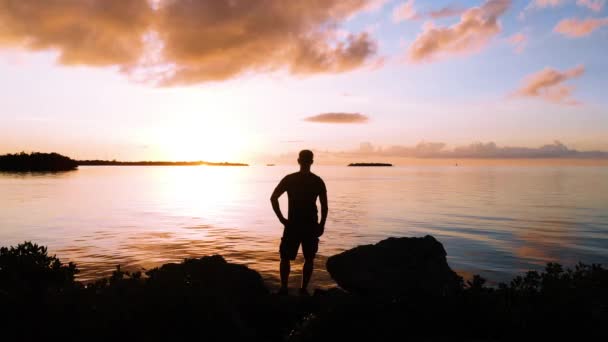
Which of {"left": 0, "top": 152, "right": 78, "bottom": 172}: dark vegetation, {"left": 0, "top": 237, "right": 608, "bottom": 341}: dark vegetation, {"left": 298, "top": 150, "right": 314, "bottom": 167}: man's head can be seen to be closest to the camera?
{"left": 0, "top": 237, "right": 608, "bottom": 341}: dark vegetation

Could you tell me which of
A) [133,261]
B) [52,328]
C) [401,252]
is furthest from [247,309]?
[133,261]

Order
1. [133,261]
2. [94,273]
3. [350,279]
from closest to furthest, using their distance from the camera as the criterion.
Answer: [350,279] → [94,273] → [133,261]

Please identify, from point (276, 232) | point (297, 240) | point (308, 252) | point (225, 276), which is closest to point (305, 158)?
point (297, 240)

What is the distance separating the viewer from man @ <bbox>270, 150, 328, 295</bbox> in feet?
32.3

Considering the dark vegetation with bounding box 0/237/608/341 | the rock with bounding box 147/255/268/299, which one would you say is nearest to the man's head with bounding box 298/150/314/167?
the rock with bounding box 147/255/268/299

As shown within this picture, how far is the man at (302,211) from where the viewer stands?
986 centimetres

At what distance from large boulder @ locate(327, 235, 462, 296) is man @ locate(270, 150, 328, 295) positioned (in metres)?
1.24

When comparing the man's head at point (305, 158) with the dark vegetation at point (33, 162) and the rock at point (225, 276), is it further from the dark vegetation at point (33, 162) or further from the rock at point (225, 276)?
the dark vegetation at point (33, 162)

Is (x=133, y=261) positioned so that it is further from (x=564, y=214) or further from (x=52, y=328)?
(x=564, y=214)

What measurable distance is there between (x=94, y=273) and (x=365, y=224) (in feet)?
60.3

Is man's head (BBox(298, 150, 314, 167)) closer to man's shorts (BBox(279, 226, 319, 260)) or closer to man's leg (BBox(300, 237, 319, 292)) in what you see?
man's shorts (BBox(279, 226, 319, 260))

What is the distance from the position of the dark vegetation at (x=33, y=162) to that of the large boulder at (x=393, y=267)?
592 feet

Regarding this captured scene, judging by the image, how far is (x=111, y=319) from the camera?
5711 millimetres

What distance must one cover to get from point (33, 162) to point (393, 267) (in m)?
182
